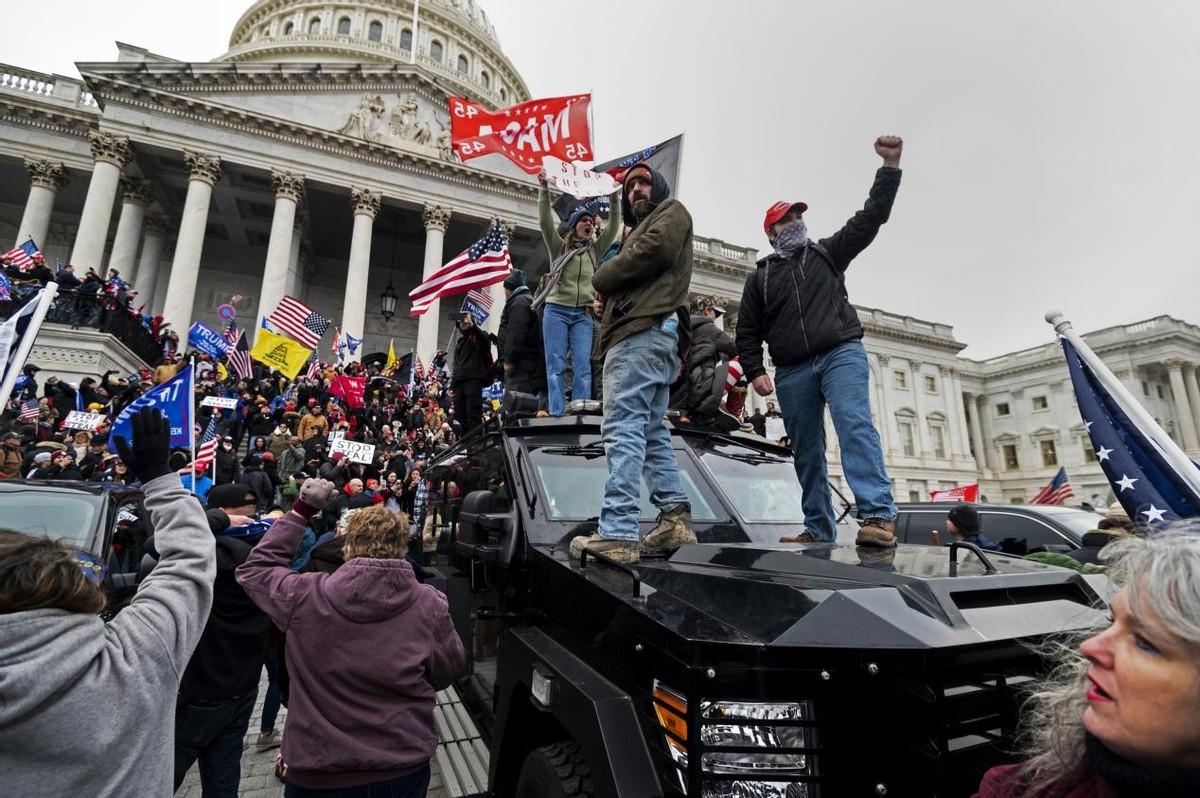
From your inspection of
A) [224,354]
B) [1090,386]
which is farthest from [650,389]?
[224,354]

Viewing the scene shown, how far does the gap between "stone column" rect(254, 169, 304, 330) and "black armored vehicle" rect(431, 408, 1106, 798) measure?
24.4 meters

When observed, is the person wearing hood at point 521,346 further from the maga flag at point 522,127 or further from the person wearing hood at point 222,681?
the maga flag at point 522,127

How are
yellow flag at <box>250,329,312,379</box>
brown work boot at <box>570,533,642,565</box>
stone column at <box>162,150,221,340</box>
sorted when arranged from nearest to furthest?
brown work boot at <box>570,533,642,565</box>
yellow flag at <box>250,329,312,379</box>
stone column at <box>162,150,221,340</box>

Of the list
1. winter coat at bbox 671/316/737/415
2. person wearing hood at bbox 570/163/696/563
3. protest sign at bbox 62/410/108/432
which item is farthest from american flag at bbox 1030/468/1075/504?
protest sign at bbox 62/410/108/432

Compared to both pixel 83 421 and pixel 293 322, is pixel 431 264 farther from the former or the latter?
pixel 83 421

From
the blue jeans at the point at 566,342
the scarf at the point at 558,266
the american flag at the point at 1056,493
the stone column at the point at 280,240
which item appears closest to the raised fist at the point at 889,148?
the scarf at the point at 558,266

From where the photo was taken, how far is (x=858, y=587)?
70.8 inches

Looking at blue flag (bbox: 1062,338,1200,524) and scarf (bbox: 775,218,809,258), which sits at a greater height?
scarf (bbox: 775,218,809,258)

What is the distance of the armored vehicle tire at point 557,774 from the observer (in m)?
→ 1.96

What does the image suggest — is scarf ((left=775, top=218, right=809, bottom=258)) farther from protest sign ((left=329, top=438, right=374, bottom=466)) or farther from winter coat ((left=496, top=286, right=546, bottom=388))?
protest sign ((left=329, top=438, right=374, bottom=466))

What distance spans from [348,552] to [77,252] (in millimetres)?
27231

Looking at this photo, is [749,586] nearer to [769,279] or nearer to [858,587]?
[858,587]

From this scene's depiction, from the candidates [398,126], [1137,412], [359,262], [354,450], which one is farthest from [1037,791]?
[398,126]

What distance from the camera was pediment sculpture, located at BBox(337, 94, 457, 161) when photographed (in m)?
28.6
